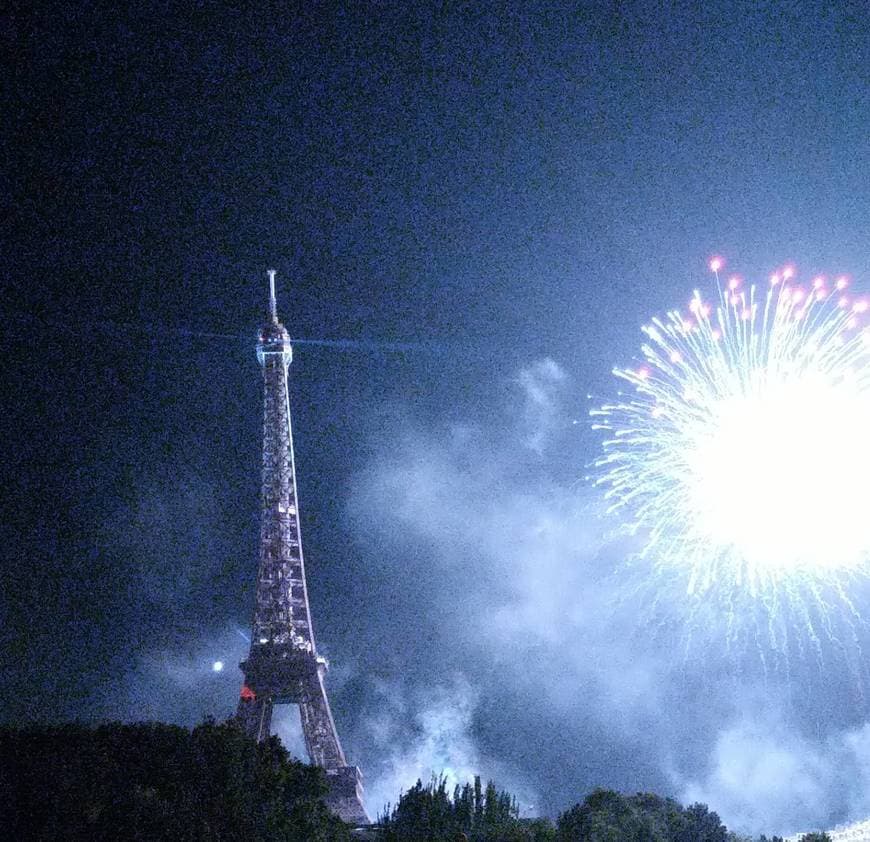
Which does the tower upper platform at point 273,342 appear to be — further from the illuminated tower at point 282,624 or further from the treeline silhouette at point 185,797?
the treeline silhouette at point 185,797

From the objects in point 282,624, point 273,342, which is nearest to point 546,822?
point 282,624

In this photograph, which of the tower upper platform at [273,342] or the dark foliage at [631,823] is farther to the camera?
the tower upper platform at [273,342]

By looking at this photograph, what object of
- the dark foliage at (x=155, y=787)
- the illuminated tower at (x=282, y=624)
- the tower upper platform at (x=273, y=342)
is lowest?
the dark foliage at (x=155, y=787)

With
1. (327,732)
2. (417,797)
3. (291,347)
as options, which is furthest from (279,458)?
(417,797)

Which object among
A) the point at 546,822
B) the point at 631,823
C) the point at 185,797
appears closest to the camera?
the point at 185,797

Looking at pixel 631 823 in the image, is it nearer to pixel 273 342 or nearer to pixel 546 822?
pixel 546 822

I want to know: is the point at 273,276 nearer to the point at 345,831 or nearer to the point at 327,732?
the point at 327,732

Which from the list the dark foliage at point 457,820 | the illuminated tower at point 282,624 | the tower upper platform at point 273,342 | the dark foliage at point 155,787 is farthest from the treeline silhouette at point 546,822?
the tower upper platform at point 273,342

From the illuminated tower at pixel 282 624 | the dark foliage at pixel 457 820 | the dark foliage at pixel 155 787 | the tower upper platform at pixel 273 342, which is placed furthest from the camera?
the tower upper platform at pixel 273 342
